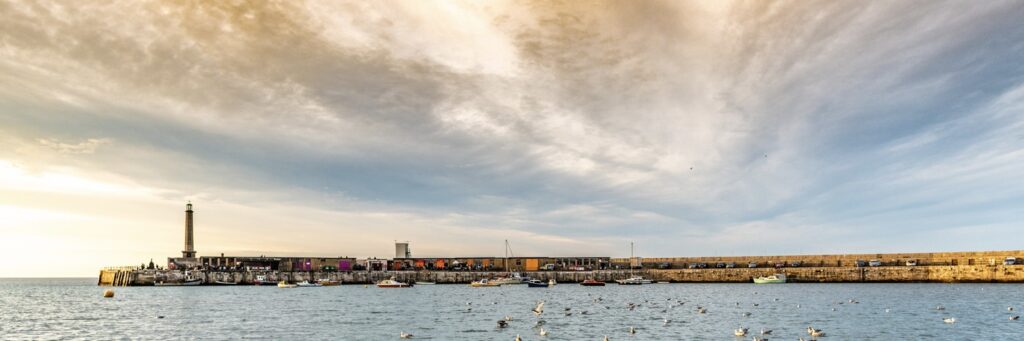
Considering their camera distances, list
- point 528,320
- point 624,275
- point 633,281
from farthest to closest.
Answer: point 624,275, point 633,281, point 528,320

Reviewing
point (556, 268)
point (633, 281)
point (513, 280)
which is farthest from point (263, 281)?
point (633, 281)

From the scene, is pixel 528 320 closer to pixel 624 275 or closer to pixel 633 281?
pixel 633 281

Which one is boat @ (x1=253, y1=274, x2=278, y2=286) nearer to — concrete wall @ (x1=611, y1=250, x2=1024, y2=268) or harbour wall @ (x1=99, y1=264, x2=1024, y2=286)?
harbour wall @ (x1=99, y1=264, x2=1024, y2=286)

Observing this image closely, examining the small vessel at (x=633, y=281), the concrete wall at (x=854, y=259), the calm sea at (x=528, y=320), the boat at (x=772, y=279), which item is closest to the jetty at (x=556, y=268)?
the concrete wall at (x=854, y=259)

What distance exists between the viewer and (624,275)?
151250mm

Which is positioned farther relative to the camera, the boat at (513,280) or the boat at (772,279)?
the boat at (513,280)

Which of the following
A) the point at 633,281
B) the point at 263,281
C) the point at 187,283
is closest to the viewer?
the point at 633,281

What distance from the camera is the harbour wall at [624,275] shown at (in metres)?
122

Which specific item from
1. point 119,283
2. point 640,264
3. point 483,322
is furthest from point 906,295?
point 119,283

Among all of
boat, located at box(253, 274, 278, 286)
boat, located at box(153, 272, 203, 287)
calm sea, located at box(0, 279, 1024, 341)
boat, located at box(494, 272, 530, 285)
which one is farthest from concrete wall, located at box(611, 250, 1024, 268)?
boat, located at box(153, 272, 203, 287)

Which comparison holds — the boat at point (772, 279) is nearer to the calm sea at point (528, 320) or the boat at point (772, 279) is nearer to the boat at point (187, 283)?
the calm sea at point (528, 320)

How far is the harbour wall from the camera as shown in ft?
401

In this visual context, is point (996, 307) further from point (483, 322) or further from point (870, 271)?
point (870, 271)

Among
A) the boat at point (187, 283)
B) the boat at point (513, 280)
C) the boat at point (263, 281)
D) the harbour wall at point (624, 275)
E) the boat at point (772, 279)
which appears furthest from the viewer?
the boat at point (263, 281)
